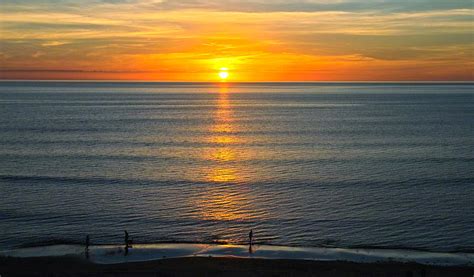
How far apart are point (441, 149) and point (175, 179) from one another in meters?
38.7

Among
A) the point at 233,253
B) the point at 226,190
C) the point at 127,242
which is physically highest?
the point at 127,242

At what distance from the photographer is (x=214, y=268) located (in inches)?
1117

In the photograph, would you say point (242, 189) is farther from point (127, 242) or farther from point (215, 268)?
point (215, 268)

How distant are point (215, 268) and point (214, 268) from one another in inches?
2.2

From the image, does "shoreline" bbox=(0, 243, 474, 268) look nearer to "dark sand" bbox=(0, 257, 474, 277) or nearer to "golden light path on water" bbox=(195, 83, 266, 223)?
"dark sand" bbox=(0, 257, 474, 277)

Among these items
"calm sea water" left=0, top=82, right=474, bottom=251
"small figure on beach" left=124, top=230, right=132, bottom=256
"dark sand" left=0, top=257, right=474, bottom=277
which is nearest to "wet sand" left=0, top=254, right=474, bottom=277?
"dark sand" left=0, top=257, right=474, bottom=277

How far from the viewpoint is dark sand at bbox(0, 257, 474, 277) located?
27016mm

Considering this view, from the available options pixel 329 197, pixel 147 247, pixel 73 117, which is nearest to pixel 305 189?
pixel 329 197

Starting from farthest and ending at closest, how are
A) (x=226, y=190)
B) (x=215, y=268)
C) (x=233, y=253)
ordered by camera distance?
(x=226, y=190), (x=233, y=253), (x=215, y=268)

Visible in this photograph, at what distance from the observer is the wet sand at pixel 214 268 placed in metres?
27.0

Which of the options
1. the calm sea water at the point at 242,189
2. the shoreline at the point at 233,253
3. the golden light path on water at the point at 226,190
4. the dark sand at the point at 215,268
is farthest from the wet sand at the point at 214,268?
the golden light path on water at the point at 226,190

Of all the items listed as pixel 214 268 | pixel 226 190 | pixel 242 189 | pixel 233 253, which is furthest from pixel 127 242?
pixel 242 189

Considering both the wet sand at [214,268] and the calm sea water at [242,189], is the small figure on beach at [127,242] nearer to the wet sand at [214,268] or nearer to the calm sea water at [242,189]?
the calm sea water at [242,189]

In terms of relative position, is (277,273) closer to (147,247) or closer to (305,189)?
(147,247)
